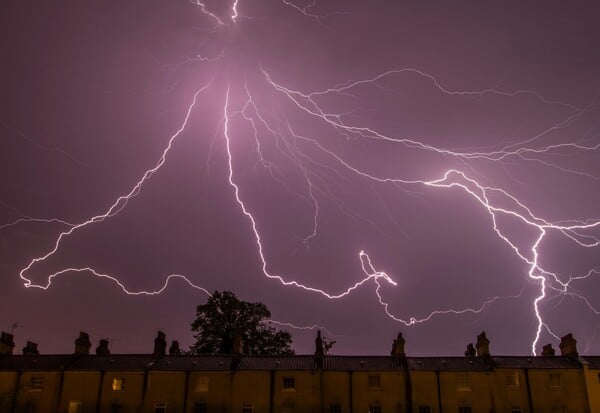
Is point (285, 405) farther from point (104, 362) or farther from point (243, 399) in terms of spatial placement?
point (104, 362)

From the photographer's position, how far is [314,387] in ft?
126

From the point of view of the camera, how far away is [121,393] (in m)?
38.7

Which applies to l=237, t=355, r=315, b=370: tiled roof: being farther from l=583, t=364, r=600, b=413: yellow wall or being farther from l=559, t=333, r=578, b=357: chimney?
l=583, t=364, r=600, b=413: yellow wall

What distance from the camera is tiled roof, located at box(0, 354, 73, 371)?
3981 centimetres

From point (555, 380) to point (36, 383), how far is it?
31852 millimetres

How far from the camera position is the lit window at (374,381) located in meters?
38.6

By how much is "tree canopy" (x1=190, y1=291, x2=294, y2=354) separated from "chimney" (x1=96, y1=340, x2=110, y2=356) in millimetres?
11849

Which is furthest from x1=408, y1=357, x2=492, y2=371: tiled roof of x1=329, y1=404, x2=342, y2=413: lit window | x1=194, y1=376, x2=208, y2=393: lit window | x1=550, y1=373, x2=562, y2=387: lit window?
x1=194, y1=376, x2=208, y2=393: lit window

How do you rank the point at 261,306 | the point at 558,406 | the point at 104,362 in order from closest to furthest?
the point at 558,406
the point at 104,362
the point at 261,306

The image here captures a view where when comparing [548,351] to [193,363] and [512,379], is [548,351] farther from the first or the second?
[193,363]

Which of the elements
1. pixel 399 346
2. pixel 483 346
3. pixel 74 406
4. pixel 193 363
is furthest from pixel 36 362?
pixel 483 346

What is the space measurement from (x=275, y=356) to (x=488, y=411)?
44.3 ft

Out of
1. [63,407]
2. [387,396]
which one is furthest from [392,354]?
[63,407]

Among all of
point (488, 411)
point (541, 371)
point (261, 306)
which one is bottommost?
point (488, 411)
